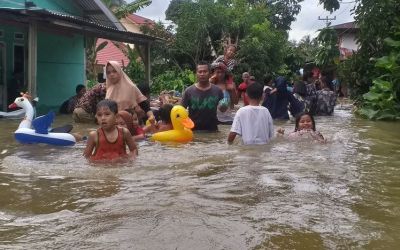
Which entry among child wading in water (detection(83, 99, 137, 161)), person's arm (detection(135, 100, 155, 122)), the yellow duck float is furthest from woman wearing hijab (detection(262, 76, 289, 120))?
child wading in water (detection(83, 99, 137, 161))

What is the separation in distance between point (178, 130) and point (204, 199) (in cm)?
376

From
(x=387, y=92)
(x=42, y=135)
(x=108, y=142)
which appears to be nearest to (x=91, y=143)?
(x=108, y=142)

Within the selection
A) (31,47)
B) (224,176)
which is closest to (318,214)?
(224,176)

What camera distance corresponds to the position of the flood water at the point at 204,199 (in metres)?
3.50

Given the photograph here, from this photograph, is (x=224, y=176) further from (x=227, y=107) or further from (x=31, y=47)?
(x=31, y=47)

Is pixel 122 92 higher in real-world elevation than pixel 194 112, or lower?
higher

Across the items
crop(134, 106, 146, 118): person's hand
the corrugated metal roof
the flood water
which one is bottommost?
the flood water

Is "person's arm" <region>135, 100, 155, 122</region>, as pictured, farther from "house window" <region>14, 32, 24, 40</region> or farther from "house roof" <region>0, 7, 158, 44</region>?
"house window" <region>14, 32, 24, 40</region>

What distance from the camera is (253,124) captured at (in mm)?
7133

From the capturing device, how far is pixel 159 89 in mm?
23438

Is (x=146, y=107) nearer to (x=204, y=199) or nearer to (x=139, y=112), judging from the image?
(x=139, y=112)

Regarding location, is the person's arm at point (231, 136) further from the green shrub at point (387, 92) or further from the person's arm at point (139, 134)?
the green shrub at point (387, 92)

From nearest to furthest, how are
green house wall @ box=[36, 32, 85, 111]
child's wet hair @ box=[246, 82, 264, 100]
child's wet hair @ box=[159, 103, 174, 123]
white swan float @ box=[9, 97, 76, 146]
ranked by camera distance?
child's wet hair @ box=[246, 82, 264, 100]
white swan float @ box=[9, 97, 76, 146]
child's wet hair @ box=[159, 103, 174, 123]
green house wall @ box=[36, 32, 85, 111]

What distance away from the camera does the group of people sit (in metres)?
6.23
